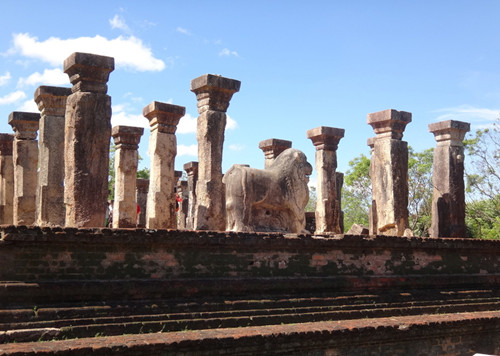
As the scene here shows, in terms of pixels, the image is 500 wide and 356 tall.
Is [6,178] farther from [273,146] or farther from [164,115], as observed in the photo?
[273,146]

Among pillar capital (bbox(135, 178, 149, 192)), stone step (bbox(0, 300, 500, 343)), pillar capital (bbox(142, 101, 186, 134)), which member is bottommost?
stone step (bbox(0, 300, 500, 343))

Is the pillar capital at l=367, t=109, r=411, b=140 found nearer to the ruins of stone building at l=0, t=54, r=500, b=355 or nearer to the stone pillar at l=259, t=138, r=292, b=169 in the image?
the ruins of stone building at l=0, t=54, r=500, b=355

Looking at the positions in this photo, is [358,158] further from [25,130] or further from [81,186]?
[81,186]

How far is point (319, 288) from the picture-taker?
8.27 m

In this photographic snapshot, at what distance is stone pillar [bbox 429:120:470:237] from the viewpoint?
12.3 meters

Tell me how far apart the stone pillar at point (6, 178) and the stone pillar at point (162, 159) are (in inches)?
172

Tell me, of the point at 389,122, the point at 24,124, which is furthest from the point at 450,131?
the point at 24,124

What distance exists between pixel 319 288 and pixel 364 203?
19.9 metres

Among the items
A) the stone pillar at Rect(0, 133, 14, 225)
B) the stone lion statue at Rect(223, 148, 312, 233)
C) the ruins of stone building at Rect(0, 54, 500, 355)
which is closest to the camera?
the ruins of stone building at Rect(0, 54, 500, 355)

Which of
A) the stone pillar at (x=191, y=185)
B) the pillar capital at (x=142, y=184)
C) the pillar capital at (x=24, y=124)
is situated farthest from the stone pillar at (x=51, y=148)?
the pillar capital at (x=142, y=184)

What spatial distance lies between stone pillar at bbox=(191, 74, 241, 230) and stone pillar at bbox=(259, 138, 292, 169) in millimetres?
2695

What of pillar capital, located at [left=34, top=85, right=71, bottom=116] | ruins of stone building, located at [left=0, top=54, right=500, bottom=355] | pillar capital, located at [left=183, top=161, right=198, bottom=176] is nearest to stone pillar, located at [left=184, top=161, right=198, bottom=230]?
pillar capital, located at [left=183, top=161, right=198, bottom=176]

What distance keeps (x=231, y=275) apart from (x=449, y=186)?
6.27m

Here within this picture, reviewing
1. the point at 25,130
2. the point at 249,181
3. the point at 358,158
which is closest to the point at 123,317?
the point at 249,181
